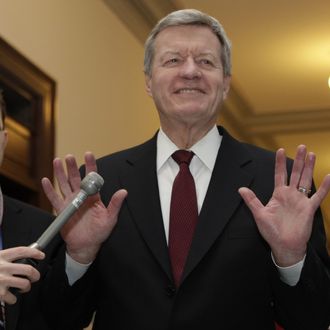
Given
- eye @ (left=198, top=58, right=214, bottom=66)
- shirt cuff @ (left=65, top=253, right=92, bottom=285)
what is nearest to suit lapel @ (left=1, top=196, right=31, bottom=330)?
shirt cuff @ (left=65, top=253, right=92, bottom=285)

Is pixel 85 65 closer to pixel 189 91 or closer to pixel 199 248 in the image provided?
pixel 189 91

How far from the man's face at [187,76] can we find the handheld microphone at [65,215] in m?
0.54

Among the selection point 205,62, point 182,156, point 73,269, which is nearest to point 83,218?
point 73,269

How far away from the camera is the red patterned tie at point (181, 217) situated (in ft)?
7.23

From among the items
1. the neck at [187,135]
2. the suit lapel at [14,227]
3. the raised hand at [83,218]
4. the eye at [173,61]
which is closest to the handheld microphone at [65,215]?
the raised hand at [83,218]

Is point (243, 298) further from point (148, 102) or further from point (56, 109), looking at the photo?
point (148, 102)

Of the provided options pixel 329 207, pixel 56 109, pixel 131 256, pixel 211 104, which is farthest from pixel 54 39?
pixel 329 207

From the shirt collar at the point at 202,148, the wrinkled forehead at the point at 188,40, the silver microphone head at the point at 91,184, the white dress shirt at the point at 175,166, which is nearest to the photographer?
the silver microphone head at the point at 91,184

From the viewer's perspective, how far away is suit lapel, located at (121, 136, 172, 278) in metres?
2.21

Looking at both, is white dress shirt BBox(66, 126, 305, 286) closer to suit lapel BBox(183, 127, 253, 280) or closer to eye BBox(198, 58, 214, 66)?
suit lapel BBox(183, 127, 253, 280)

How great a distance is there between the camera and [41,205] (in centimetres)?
482

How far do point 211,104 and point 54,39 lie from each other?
275 centimetres

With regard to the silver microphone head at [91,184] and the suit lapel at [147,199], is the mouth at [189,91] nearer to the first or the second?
the suit lapel at [147,199]

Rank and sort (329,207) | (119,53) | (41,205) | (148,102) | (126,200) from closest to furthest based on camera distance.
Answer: (126,200)
(41,205)
(119,53)
(148,102)
(329,207)
